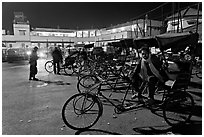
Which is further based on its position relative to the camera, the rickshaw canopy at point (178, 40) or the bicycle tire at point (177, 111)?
the rickshaw canopy at point (178, 40)

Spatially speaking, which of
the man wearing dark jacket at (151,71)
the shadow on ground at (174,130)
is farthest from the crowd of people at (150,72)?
the shadow on ground at (174,130)

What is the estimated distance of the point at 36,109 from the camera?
531 cm

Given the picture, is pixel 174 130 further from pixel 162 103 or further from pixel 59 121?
pixel 59 121

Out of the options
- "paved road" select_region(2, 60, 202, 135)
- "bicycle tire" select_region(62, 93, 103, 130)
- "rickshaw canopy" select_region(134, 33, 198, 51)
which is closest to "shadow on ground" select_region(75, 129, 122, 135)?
"paved road" select_region(2, 60, 202, 135)

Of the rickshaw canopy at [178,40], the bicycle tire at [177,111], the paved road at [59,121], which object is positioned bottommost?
the paved road at [59,121]

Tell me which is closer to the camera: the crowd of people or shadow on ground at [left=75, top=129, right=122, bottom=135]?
shadow on ground at [left=75, top=129, right=122, bottom=135]

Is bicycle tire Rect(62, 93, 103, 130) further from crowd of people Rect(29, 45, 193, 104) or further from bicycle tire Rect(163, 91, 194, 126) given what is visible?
bicycle tire Rect(163, 91, 194, 126)

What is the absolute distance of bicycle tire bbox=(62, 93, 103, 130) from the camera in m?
4.13

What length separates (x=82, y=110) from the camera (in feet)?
14.6

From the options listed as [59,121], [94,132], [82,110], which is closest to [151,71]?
[82,110]

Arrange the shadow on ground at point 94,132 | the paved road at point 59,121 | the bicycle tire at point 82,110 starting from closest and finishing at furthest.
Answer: the shadow on ground at point 94,132, the paved road at point 59,121, the bicycle tire at point 82,110

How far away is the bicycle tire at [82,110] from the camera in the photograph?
13.6ft

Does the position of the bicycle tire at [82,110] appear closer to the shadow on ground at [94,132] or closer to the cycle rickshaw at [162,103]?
the cycle rickshaw at [162,103]

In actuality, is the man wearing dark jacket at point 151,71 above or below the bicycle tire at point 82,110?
above
